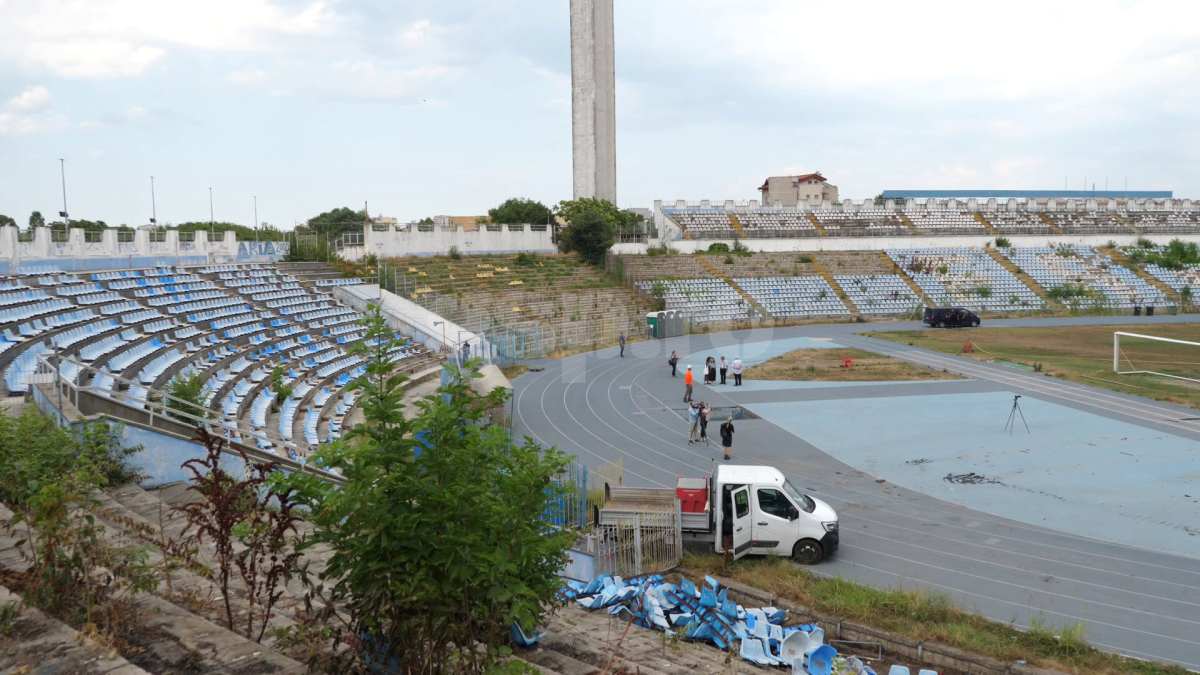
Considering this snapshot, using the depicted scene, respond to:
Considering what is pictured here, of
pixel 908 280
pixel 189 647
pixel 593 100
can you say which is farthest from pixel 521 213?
pixel 189 647

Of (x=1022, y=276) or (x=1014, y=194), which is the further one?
(x=1014, y=194)

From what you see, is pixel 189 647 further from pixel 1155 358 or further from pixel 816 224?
pixel 816 224

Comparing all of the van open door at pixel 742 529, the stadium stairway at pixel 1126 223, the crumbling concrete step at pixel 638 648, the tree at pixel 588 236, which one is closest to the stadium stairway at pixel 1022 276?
the stadium stairway at pixel 1126 223

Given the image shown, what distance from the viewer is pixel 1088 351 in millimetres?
37312

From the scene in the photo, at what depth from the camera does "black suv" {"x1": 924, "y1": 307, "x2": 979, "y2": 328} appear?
47.8 meters

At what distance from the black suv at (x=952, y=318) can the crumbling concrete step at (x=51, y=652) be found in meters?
49.0

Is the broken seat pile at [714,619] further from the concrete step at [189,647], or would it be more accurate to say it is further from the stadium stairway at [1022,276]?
the stadium stairway at [1022,276]

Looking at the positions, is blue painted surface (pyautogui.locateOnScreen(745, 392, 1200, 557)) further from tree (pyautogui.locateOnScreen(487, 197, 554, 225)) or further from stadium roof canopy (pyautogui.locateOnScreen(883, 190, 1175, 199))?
stadium roof canopy (pyautogui.locateOnScreen(883, 190, 1175, 199))

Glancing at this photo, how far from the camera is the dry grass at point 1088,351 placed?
28.0 metres

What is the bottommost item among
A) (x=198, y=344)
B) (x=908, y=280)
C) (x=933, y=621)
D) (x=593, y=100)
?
(x=933, y=621)

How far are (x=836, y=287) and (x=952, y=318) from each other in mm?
9592

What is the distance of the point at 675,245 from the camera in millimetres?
62469

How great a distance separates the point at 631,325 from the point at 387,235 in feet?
48.6

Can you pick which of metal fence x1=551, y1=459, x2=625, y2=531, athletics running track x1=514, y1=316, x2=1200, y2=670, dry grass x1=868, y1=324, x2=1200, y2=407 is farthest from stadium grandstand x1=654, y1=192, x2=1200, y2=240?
metal fence x1=551, y1=459, x2=625, y2=531
